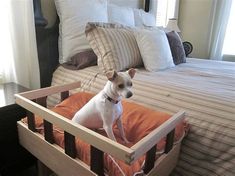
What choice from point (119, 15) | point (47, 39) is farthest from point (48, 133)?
point (119, 15)

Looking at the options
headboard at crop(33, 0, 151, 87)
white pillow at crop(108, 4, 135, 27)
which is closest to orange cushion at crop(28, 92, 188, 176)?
headboard at crop(33, 0, 151, 87)

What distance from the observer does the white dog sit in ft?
2.76

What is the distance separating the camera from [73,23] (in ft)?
Result: 5.25

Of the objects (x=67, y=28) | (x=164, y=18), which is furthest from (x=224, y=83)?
(x=164, y=18)

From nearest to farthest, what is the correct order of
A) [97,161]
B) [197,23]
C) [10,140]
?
1. [97,161]
2. [10,140]
3. [197,23]

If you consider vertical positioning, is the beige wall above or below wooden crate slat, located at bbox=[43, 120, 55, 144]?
above

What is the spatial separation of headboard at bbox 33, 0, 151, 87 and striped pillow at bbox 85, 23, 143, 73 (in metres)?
0.36

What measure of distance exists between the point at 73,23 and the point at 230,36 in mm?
2518

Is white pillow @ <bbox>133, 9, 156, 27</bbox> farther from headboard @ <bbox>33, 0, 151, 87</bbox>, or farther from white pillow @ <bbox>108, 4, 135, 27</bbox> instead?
headboard @ <bbox>33, 0, 151, 87</bbox>

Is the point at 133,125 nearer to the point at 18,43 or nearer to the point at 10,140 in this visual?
the point at 10,140

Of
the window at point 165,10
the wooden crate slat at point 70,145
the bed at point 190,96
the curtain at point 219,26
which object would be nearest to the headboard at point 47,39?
the bed at point 190,96

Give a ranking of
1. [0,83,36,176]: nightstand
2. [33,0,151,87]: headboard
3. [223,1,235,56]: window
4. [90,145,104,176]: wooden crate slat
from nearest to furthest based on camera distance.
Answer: [90,145,104,176]: wooden crate slat, [0,83,36,176]: nightstand, [33,0,151,87]: headboard, [223,1,235,56]: window

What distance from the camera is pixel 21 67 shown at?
1433 millimetres

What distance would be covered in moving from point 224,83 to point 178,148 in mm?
667
